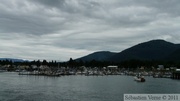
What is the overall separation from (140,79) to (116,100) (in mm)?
86406

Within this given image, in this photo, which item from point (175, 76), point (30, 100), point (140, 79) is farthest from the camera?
point (175, 76)

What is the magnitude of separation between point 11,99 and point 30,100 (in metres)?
4.09

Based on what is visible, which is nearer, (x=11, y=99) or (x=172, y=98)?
(x=172, y=98)

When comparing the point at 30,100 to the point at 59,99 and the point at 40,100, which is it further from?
the point at 59,99

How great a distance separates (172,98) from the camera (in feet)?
86.6

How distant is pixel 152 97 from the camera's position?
1039 inches

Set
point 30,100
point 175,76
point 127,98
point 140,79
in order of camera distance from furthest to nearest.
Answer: point 175,76 → point 140,79 → point 30,100 → point 127,98

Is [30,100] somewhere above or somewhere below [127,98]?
below

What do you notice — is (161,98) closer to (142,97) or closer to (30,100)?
(142,97)

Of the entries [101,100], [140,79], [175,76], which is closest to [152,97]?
[101,100]

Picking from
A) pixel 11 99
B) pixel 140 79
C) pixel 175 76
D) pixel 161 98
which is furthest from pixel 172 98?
pixel 175 76

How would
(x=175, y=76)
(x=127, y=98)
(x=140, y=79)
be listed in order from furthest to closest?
(x=175, y=76) < (x=140, y=79) < (x=127, y=98)

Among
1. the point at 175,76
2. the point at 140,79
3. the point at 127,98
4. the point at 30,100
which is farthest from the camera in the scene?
the point at 175,76

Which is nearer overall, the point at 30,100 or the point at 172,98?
the point at 172,98
